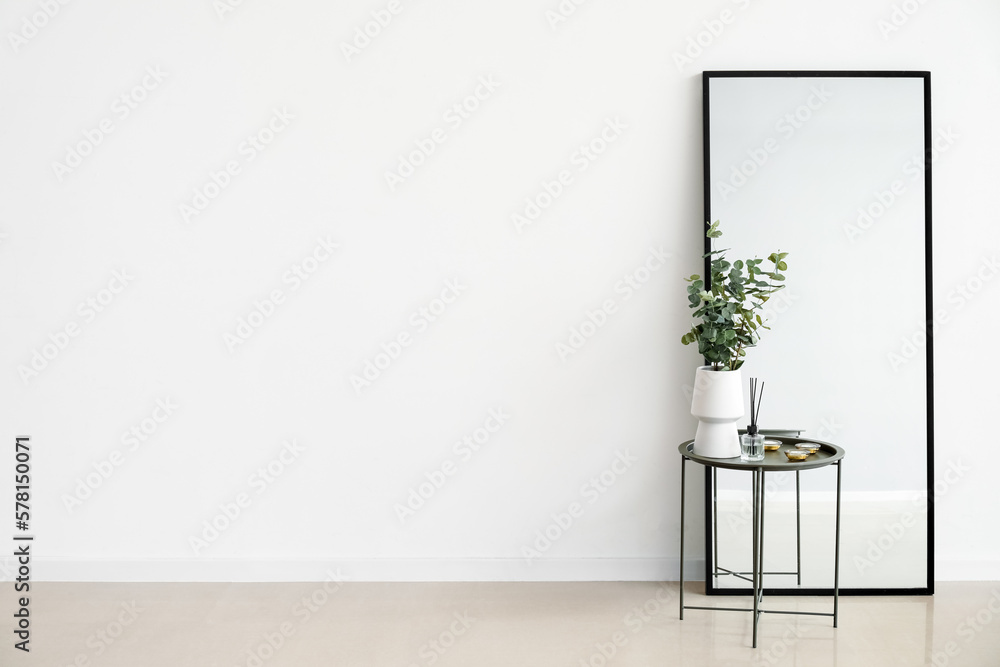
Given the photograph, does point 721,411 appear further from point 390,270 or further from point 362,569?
point 362,569

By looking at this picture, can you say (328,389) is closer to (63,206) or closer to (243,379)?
(243,379)

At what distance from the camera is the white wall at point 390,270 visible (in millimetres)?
2914

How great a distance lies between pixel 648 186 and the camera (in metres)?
2.94

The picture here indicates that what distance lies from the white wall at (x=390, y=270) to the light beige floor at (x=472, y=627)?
5.6 inches

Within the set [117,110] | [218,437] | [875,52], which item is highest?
[875,52]

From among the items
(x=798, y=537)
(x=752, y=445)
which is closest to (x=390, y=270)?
(x=752, y=445)

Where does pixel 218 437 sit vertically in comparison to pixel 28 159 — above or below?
below

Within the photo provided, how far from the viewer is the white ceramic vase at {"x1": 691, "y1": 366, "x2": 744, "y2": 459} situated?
2.55m

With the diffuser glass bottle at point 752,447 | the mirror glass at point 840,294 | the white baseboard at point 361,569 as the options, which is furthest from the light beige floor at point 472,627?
the diffuser glass bottle at point 752,447

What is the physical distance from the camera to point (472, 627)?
8.59 feet

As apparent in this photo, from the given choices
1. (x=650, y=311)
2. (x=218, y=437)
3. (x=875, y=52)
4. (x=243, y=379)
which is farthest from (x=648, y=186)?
(x=218, y=437)

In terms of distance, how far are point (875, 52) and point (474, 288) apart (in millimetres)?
1799

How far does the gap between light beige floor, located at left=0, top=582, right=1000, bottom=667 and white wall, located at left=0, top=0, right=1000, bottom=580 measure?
142mm

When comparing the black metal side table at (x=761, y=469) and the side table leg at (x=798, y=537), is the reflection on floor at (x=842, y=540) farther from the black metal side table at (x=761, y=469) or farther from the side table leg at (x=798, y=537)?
the black metal side table at (x=761, y=469)
